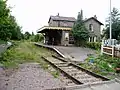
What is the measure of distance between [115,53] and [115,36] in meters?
18.3

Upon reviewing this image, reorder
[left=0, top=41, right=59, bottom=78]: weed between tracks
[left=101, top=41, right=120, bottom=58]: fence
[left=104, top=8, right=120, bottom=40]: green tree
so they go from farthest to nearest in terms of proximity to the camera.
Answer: [left=104, top=8, right=120, bottom=40]: green tree, [left=101, top=41, right=120, bottom=58]: fence, [left=0, top=41, right=59, bottom=78]: weed between tracks

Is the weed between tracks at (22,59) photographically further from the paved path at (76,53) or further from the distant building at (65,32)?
the distant building at (65,32)

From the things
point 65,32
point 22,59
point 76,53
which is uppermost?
point 65,32

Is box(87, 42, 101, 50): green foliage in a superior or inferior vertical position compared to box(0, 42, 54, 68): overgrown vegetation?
superior

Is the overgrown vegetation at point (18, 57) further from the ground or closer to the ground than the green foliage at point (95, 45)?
closer to the ground

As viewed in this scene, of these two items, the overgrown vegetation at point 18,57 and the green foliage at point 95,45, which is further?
the green foliage at point 95,45

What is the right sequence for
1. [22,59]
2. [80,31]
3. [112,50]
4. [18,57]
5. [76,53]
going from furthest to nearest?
[80,31]
[76,53]
[18,57]
[22,59]
[112,50]

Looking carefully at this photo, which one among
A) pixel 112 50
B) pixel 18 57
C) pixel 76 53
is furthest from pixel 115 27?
pixel 18 57

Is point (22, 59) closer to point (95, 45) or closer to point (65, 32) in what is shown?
→ point (95, 45)

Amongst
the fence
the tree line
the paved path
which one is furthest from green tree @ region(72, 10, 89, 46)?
the fence

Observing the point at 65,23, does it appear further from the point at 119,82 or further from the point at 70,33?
the point at 119,82

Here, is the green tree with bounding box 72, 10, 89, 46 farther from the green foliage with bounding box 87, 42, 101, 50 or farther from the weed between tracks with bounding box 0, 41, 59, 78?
the weed between tracks with bounding box 0, 41, 59, 78

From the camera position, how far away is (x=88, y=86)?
6.83 m

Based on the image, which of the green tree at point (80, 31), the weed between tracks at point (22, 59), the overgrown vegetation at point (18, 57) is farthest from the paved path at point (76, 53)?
the green tree at point (80, 31)
